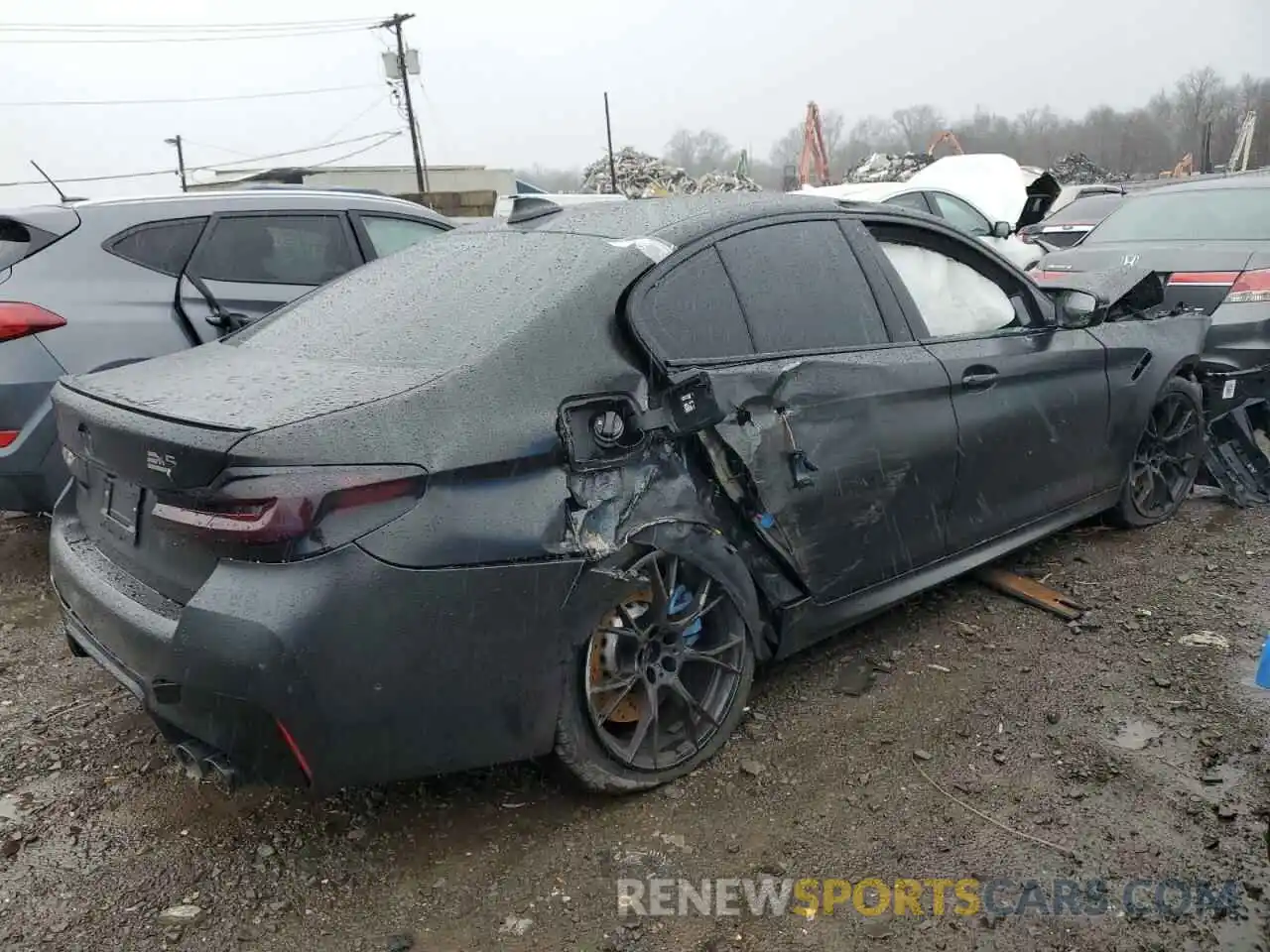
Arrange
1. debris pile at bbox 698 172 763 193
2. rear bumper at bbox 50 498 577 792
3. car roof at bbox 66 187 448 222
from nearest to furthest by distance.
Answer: rear bumper at bbox 50 498 577 792
car roof at bbox 66 187 448 222
debris pile at bbox 698 172 763 193

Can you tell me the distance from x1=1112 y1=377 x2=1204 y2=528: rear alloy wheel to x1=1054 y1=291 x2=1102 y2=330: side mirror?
655 mm

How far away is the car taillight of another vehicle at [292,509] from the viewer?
209 cm

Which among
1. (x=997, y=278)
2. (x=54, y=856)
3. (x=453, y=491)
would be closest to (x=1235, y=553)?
(x=997, y=278)

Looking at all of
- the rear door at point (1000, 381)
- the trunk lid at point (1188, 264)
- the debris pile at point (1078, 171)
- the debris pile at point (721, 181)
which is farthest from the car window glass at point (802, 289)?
the debris pile at point (1078, 171)

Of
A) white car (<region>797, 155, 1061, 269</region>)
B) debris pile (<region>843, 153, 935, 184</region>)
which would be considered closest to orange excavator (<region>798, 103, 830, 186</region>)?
debris pile (<region>843, 153, 935, 184</region>)

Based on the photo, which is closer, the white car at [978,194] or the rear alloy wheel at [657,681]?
the rear alloy wheel at [657,681]

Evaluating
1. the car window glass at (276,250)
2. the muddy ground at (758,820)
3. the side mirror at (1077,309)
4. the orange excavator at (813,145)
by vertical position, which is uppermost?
Result: the orange excavator at (813,145)

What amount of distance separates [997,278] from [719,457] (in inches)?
68.7

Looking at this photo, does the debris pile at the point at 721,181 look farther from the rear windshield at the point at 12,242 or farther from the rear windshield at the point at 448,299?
the rear windshield at the point at 448,299

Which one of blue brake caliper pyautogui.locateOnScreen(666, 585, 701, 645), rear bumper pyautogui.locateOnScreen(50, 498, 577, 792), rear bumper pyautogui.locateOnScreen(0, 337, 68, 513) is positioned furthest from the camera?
rear bumper pyautogui.locateOnScreen(0, 337, 68, 513)

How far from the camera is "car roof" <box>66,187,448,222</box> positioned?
15.4 feet

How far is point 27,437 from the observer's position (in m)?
3.97

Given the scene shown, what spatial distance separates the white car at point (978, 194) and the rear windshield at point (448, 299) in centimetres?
773

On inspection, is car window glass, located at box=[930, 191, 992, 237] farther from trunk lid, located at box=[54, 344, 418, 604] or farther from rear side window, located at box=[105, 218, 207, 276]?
trunk lid, located at box=[54, 344, 418, 604]
